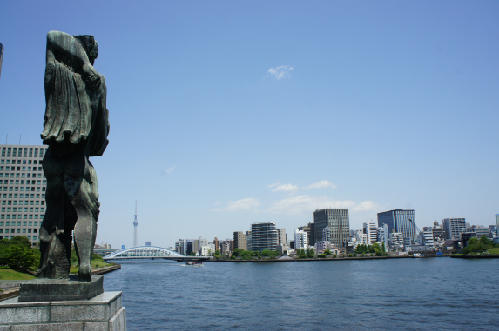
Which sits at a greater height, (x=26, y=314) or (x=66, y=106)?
(x=66, y=106)

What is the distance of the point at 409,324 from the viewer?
26.4m

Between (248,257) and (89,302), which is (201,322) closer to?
(89,302)

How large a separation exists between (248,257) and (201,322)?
14265cm

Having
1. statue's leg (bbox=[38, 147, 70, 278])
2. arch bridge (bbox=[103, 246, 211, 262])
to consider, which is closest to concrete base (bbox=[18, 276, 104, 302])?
statue's leg (bbox=[38, 147, 70, 278])

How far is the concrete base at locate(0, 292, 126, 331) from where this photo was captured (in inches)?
237

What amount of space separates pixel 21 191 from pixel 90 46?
109 meters

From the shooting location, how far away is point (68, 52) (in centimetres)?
721

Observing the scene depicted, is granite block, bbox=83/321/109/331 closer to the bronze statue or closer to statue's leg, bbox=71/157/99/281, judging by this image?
the bronze statue

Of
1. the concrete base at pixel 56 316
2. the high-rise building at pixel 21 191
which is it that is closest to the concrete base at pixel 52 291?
the concrete base at pixel 56 316

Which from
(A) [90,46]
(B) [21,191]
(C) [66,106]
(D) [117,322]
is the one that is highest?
(B) [21,191]

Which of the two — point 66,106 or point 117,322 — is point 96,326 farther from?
point 66,106

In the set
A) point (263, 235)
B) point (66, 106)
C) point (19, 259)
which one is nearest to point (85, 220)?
point (66, 106)

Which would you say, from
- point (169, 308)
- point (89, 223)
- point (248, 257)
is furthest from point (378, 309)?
point (248, 257)

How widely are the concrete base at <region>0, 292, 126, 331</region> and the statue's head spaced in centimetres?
489
